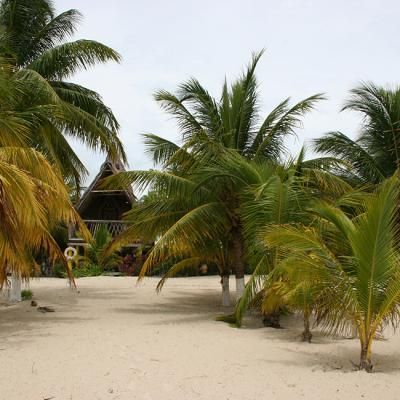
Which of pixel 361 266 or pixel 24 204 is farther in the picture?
pixel 24 204

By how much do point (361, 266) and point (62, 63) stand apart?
1036 centimetres

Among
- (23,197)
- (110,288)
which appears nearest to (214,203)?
(23,197)

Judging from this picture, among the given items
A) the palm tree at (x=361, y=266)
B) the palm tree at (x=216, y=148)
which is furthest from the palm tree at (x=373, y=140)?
the palm tree at (x=361, y=266)

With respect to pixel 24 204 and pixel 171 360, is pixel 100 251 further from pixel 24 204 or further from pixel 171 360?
pixel 171 360

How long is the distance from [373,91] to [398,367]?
38.2 feet

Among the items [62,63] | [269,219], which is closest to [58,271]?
[62,63]

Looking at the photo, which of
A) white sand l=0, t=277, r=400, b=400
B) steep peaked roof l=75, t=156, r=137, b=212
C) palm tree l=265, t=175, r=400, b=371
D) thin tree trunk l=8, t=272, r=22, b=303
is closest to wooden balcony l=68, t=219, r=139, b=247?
steep peaked roof l=75, t=156, r=137, b=212

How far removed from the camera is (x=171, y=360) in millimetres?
6715

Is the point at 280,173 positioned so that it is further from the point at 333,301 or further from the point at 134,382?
the point at 134,382

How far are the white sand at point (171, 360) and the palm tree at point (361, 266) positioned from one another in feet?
2.12

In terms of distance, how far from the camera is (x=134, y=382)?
566 cm

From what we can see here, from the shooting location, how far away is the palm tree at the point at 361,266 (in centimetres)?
605

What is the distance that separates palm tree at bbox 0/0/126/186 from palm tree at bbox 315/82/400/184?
7.24 m

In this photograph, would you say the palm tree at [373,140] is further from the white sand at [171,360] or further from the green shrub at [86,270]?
the green shrub at [86,270]
